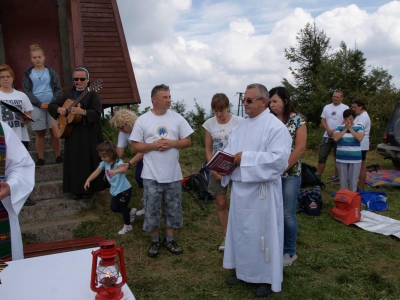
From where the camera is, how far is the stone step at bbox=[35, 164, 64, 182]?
571 centimetres

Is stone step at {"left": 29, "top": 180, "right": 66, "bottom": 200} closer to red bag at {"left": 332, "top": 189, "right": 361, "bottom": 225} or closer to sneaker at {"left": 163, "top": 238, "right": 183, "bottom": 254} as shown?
sneaker at {"left": 163, "top": 238, "right": 183, "bottom": 254}

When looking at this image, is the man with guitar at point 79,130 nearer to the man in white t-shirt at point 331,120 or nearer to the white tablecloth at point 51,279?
the white tablecloth at point 51,279

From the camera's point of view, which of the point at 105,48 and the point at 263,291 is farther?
the point at 105,48

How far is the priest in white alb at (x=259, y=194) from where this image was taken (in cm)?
326

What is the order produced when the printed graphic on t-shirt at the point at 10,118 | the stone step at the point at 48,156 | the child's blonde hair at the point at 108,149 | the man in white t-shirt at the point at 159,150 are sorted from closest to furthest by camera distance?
1. the man in white t-shirt at the point at 159,150
2. the child's blonde hair at the point at 108,149
3. the printed graphic on t-shirt at the point at 10,118
4. the stone step at the point at 48,156

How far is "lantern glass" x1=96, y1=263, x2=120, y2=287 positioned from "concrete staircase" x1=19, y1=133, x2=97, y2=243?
11.6 feet

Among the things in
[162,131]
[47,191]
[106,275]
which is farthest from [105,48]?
[106,275]

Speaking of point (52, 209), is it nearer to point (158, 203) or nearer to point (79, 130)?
→ point (79, 130)

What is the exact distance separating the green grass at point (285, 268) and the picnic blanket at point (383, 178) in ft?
5.33

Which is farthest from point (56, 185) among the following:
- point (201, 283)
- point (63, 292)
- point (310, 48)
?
point (310, 48)

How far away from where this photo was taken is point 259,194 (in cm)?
334

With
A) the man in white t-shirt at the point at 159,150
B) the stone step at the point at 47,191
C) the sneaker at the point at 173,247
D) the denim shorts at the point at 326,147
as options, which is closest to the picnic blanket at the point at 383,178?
the denim shorts at the point at 326,147

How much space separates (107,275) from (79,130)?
→ 379 centimetres

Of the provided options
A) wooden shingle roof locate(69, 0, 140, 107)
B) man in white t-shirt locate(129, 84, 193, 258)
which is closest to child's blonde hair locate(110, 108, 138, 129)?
man in white t-shirt locate(129, 84, 193, 258)
